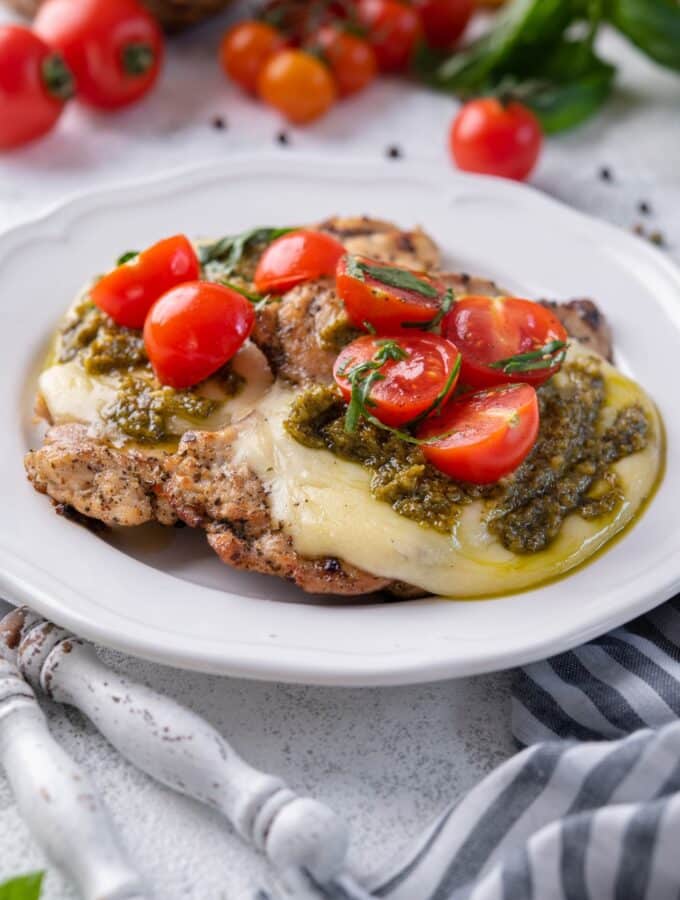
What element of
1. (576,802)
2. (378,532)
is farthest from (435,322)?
(576,802)

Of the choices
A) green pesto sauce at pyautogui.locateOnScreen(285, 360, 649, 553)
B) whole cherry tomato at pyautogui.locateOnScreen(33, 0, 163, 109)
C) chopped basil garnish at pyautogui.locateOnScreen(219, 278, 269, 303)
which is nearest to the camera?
green pesto sauce at pyautogui.locateOnScreen(285, 360, 649, 553)

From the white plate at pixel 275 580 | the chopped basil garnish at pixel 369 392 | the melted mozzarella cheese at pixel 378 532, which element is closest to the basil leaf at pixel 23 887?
the white plate at pixel 275 580

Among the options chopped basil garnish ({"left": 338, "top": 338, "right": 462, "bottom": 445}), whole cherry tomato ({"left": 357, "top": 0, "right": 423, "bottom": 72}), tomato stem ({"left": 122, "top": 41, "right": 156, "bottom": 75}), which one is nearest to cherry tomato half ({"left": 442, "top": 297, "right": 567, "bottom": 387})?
chopped basil garnish ({"left": 338, "top": 338, "right": 462, "bottom": 445})

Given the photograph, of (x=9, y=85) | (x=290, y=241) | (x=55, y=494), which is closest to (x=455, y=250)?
(x=290, y=241)

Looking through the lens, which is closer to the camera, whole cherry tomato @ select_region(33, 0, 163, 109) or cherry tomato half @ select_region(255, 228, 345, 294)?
cherry tomato half @ select_region(255, 228, 345, 294)

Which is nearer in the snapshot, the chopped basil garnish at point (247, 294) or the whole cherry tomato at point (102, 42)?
the chopped basil garnish at point (247, 294)

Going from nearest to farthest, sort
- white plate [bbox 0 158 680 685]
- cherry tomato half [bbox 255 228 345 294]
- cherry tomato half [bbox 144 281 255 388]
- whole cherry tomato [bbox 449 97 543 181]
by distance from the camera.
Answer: white plate [bbox 0 158 680 685] < cherry tomato half [bbox 144 281 255 388] < cherry tomato half [bbox 255 228 345 294] < whole cherry tomato [bbox 449 97 543 181]

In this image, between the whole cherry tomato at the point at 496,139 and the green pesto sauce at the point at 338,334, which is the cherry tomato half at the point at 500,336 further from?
the whole cherry tomato at the point at 496,139

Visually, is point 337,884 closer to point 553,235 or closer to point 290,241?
point 290,241

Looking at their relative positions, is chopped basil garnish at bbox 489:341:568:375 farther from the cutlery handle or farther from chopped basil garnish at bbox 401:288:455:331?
the cutlery handle
